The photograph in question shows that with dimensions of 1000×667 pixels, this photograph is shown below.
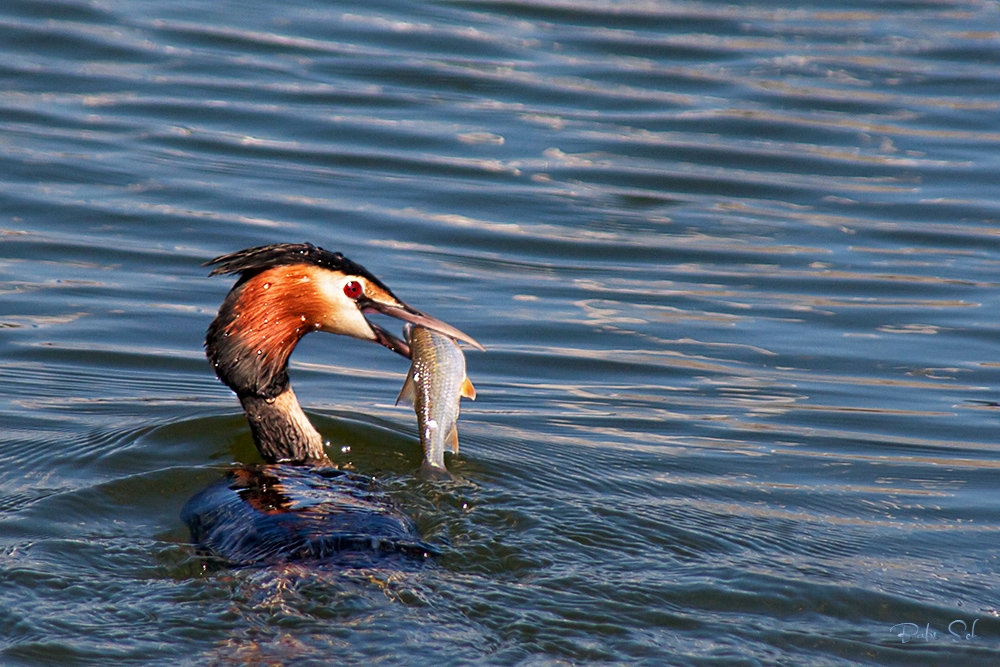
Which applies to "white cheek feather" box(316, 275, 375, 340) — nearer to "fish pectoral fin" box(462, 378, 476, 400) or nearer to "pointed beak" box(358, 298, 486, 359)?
"pointed beak" box(358, 298, 486, 359)

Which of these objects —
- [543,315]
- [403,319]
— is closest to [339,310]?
[403,319]

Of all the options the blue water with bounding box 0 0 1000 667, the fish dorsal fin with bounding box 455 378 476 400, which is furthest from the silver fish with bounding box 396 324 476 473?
the blue water with bounding box 0 0 1000 667

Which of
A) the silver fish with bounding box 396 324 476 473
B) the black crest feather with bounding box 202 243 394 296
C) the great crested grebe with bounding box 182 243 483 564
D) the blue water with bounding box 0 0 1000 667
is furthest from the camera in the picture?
the black crest feather with bounding box 202 243 394 296

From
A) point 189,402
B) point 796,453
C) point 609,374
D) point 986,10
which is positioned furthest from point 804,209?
point 986,10

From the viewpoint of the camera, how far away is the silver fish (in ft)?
18.6

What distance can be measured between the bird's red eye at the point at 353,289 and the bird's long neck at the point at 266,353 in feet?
0.62

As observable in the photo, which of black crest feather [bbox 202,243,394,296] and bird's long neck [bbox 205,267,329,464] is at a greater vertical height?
black crest feather [bbox 202,243,394,296]

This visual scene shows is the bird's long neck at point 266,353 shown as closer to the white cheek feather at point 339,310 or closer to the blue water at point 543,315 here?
the white cheek feather at point 339,310

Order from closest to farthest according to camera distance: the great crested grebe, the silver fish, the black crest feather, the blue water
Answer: the blue water, the great crested grebe, the silver fish, the black crest feather

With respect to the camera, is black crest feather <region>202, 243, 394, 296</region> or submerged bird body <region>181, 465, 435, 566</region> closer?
submerged bird body <region>181, 465, 435, 566</region>

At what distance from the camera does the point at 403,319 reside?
5801mm

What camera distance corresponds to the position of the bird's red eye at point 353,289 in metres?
5.87

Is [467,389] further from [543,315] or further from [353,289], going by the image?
[543,315]

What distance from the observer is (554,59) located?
14.4m
